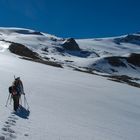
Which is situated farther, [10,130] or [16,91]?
[16,91]

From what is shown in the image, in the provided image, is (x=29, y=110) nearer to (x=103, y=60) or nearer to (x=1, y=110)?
(x=1, y=110)

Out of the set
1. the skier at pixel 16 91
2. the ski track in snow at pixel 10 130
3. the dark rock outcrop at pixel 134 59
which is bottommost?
the ski track in snow at pixel 10 130

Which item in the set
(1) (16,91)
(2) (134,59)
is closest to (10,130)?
(1) (16,91)

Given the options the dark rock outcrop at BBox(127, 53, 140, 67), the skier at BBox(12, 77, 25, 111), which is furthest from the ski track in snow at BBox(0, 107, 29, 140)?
the dark rock outcrop at BBox(127, 53, 140, 67)

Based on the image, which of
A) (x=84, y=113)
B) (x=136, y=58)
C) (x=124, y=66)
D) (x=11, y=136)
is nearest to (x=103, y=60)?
(x=124, y=66)

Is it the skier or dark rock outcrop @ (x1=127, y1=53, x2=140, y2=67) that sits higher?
dark rock outcrop @ (x1=127, y1=53, x2=140, y2=67)

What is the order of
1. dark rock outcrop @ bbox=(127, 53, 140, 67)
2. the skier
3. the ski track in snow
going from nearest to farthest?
the ski track in snow, the skier, dark rock outcrop @ bbox=(127, 53, 140, 67)

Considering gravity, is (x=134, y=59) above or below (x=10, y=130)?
above

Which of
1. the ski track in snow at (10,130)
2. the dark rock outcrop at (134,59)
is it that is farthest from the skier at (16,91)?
the dark rock outcrop at (134,59)

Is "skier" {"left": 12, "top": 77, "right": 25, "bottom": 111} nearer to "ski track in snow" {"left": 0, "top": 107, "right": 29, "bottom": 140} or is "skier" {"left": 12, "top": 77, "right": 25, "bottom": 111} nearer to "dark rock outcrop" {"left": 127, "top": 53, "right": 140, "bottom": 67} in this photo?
"ski track in snow" {"left": 0, "top": 107, "right": 29, "bottom": 140}

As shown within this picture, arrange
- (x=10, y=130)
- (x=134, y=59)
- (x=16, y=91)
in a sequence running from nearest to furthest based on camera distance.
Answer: (x=10, y=130), (x=16, y=91), (x=134, y=59)

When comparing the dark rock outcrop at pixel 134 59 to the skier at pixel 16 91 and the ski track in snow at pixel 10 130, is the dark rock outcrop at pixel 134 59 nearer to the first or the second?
the skier at pixel 16 91

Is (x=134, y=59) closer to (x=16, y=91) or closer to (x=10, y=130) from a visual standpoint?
(x=16, y=91)

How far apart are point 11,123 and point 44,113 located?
433 cm
